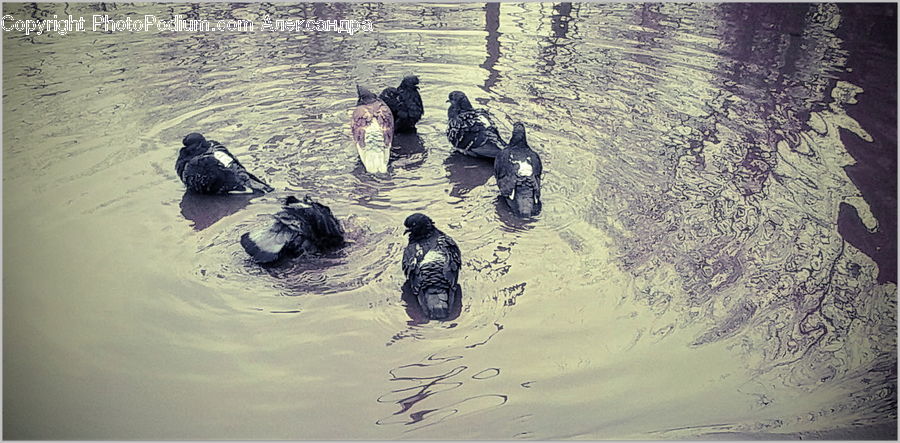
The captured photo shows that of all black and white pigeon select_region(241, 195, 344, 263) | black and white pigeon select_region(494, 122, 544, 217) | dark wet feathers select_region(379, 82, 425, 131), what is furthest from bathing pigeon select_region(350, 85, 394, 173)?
black and white pigeon select_region(241, 195, 344, 263)

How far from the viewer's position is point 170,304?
4.39m

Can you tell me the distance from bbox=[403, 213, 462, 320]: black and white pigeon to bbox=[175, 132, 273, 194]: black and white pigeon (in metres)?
1.69

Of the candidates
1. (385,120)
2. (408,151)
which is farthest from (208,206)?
(408,151)

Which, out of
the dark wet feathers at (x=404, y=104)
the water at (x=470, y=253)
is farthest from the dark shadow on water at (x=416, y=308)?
the dark wet feathers at (x=404, y=104)

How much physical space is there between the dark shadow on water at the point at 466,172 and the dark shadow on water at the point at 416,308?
141 cm

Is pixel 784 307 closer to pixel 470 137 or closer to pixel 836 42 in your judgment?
pixel 470 137

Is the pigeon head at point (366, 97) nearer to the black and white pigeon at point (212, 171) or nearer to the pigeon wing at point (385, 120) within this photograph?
the pigeon wing at point (385, 120)

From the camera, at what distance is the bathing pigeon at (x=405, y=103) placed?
6.55 metres

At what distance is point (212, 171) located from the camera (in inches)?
214

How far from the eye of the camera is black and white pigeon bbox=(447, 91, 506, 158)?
239 inches

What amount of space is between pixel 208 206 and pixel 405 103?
6.57ft

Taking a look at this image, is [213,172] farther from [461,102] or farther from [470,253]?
[461,102]

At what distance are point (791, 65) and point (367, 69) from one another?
4.59 metres

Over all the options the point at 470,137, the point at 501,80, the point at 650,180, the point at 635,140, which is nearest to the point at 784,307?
the point at 650,180
